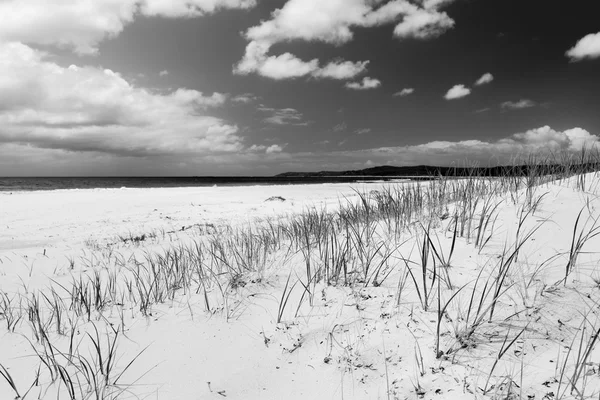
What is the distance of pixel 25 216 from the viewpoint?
10320 millimetres

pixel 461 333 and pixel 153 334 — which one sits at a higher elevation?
pixel 461 333

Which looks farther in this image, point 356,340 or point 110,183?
point 110,183

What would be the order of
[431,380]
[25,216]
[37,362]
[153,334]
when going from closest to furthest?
1. [431,380]
2. [37,362]
3. [153,334]
4. [25,216]

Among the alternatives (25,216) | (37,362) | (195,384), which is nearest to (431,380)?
(195,384)

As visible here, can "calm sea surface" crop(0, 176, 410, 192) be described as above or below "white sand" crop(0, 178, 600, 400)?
above

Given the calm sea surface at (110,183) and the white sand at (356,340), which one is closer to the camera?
the white sand at (356,340)

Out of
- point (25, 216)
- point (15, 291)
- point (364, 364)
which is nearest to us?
point (364, 364)

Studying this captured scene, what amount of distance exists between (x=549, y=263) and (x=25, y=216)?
13.8m

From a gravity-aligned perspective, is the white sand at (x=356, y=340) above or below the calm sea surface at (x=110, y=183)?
below

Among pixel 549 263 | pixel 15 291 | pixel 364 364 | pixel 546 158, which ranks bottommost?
pixel 15 291

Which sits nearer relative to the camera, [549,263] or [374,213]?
[549,263]

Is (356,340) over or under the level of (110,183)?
under

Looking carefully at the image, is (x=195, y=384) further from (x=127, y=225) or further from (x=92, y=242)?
(x=127, y=225)

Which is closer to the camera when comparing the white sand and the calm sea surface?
the white sand
